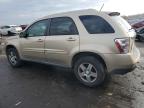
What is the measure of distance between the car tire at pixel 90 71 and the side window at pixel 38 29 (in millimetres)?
1544

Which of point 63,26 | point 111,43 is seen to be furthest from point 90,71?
point 63,26

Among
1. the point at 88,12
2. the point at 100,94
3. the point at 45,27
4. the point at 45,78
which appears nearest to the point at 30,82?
the point at 45,78

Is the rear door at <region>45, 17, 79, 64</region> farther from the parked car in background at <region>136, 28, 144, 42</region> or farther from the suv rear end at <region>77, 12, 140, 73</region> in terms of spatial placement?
the parked car in background at <region>136, 28, 144, 42</region>

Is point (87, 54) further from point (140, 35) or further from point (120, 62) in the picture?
point (140, 35)

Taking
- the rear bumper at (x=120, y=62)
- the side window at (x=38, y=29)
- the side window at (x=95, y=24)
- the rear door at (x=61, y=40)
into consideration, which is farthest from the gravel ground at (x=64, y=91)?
the side window at (x=95, y=24)

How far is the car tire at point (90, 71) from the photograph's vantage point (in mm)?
4746

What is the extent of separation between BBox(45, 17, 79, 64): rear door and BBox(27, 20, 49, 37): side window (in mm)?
279

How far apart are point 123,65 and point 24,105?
233cm

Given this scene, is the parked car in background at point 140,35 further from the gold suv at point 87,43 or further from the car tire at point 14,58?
the car tire at point 14,58

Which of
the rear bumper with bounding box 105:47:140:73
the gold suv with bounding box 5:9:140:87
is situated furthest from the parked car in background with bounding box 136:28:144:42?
the rear bumper with bounding box 105:47:140:73

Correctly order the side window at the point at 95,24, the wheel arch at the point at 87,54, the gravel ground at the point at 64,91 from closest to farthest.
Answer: the gravel ground at the point at 64,91
the side window at the point at 95,24
the wheel arch at the point at 87,54

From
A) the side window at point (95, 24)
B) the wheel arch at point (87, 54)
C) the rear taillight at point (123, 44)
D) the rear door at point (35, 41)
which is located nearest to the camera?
the rear taillight at point (123, 44)

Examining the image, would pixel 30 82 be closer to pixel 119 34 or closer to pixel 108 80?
pixel 108 80

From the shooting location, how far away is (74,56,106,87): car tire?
15.6 ft
